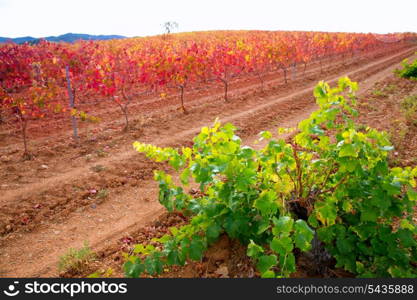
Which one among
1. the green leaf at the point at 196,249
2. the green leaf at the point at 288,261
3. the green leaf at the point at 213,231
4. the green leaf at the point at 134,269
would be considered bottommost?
the green leaf at the point at 134,269

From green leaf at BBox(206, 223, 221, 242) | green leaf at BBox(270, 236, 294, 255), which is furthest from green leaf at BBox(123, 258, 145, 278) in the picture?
green leaf at BBox(270, 236, 294, 255)

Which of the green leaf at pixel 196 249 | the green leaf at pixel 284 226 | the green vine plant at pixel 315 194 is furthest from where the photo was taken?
the green leaf at pixel 196 249

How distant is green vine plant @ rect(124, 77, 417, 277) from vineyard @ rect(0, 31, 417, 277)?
0.04 feet

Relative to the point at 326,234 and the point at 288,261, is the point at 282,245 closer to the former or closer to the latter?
the point at 288,261

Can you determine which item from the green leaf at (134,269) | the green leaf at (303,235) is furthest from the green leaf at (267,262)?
the green leaf at (134,269)

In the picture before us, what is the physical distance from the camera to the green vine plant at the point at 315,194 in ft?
8.34

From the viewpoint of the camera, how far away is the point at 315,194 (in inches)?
120

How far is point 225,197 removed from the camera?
9.00 ft

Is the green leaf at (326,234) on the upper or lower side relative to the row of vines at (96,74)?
lower

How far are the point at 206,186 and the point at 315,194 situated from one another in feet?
8.31

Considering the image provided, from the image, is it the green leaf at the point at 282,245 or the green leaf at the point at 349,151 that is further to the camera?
the green leaf at the point at 349,151

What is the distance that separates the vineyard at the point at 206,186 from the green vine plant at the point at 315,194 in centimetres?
1

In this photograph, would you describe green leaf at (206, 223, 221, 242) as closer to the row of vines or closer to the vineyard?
the vineyard

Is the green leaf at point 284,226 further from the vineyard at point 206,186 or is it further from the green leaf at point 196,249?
the green leaf at point 196,249
